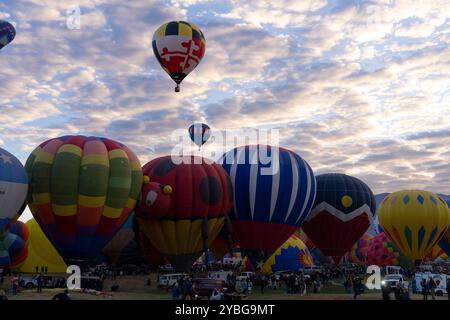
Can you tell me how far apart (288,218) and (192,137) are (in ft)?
32.6

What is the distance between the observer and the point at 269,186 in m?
31.5

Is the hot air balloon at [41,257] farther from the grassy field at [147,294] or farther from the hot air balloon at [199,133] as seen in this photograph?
the hot air balloon at [199,133]

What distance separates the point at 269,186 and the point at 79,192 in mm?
11703

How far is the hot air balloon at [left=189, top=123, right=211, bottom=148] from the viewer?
3756cm

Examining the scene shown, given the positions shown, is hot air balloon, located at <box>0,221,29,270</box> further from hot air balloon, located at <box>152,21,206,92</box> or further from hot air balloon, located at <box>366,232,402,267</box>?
hot air balloon, located at <box>366,232,402,267</box>

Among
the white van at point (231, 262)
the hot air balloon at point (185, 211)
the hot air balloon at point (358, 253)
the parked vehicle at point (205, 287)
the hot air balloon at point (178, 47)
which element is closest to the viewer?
the parked vehicle at point (205, 287)

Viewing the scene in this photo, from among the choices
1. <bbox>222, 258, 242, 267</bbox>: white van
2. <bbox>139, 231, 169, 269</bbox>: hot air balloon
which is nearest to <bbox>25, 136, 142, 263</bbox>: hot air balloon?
<bbox>139, 231, 169, 269</bbox>: hot air balloon

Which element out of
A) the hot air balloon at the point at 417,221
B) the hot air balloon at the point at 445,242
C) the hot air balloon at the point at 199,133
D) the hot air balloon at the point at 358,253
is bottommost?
the hot air balloon at the point at 358,253

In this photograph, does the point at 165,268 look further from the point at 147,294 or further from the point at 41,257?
the point at 147,294

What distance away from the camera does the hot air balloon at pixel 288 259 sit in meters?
33.8

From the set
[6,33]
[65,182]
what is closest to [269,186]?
[65,182]

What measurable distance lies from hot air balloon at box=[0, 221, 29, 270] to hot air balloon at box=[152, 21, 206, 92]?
13568 millimetres

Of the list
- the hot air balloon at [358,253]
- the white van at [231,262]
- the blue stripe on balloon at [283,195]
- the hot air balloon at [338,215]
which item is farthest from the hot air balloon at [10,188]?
the hot air balloon at [358,253]
